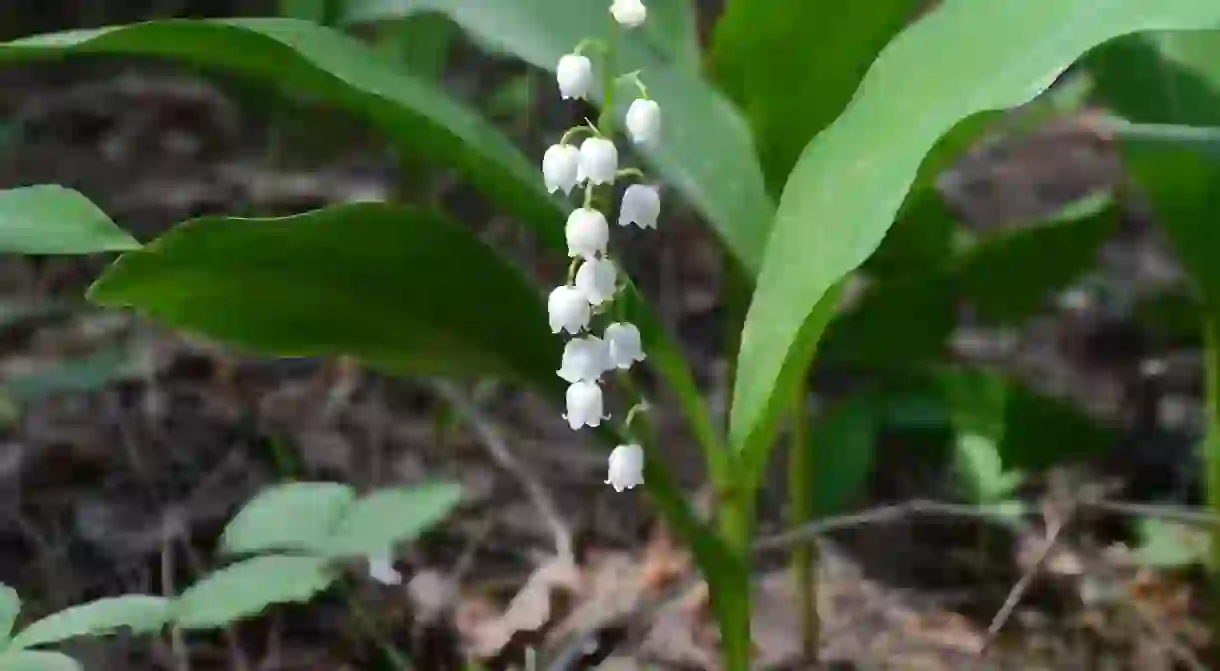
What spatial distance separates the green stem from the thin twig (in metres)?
0.26

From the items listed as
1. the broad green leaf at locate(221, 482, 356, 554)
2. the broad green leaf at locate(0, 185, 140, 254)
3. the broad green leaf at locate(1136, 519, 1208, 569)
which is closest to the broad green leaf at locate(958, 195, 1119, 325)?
the broad green leaf at locate(1136, 519, 1208, 569)

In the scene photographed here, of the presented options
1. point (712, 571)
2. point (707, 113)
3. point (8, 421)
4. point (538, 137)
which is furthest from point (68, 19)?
point (712, 571)

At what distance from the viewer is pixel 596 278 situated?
87cm

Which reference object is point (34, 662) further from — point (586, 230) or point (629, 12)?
point (629, 12)

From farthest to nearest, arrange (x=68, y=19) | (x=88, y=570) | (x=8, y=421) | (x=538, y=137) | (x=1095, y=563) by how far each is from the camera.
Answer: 1. (x=68, y=19)
2. (x=538, y=137)
3. (x=8, y=421)
4. (x=1095, y=563)
5. (x=88, y=570)

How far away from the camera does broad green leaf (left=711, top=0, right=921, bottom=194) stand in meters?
1.08

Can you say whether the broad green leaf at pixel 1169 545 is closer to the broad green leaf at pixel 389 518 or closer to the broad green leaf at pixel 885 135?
the broad green leaf at pixel 885 135

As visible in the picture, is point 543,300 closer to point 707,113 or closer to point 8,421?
point 707,113

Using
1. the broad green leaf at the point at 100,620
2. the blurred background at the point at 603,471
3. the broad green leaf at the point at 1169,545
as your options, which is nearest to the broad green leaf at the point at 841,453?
the blurred background at the point at 603,471

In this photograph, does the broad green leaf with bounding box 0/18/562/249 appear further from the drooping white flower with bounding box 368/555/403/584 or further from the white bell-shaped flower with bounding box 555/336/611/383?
the drooping white flower with bounding box 368/555/403/584

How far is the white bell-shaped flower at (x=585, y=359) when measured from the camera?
0.90 metres

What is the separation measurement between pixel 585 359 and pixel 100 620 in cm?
38

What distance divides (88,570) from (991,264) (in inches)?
42.3

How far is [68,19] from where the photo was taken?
108 inches
